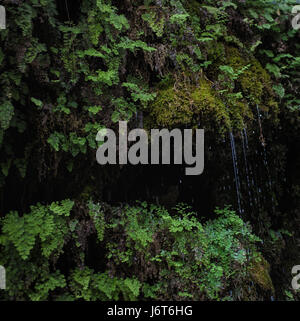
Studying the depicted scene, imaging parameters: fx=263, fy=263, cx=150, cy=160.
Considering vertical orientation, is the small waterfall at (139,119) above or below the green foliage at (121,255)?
above

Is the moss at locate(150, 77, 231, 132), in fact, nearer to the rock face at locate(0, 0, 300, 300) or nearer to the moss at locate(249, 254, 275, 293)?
the rock face at locate(0, 0, 300, 300)

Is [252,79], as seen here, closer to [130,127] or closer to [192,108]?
[192,108]

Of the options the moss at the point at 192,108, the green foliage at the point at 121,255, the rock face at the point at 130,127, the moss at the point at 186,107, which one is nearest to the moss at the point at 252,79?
the rock face at the point at 130,127

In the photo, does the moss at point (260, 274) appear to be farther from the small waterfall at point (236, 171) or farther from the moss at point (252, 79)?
the moss at point (252, 79)

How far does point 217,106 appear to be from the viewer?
434cm

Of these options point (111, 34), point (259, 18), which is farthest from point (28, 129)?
point (259, 18)

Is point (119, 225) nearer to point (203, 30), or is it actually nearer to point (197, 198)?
point (197, 198)

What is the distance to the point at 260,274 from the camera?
4500mm

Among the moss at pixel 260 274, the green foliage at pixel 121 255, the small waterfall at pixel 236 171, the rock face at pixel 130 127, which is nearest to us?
the green foliage at pixel 121 255

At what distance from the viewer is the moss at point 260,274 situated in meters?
4.38

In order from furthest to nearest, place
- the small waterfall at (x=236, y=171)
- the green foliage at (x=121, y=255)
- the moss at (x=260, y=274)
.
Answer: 1. the small waterfall at (x=236, y=171)
2. the moss at (x=260, y=274)
3. the green foliage at (x=121, y=255)

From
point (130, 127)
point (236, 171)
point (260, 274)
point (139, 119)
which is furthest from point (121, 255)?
point (236, 171)

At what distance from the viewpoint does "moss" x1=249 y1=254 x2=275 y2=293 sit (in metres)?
4.38

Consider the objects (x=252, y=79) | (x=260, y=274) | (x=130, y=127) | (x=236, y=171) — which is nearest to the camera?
(x=130, y=127)
